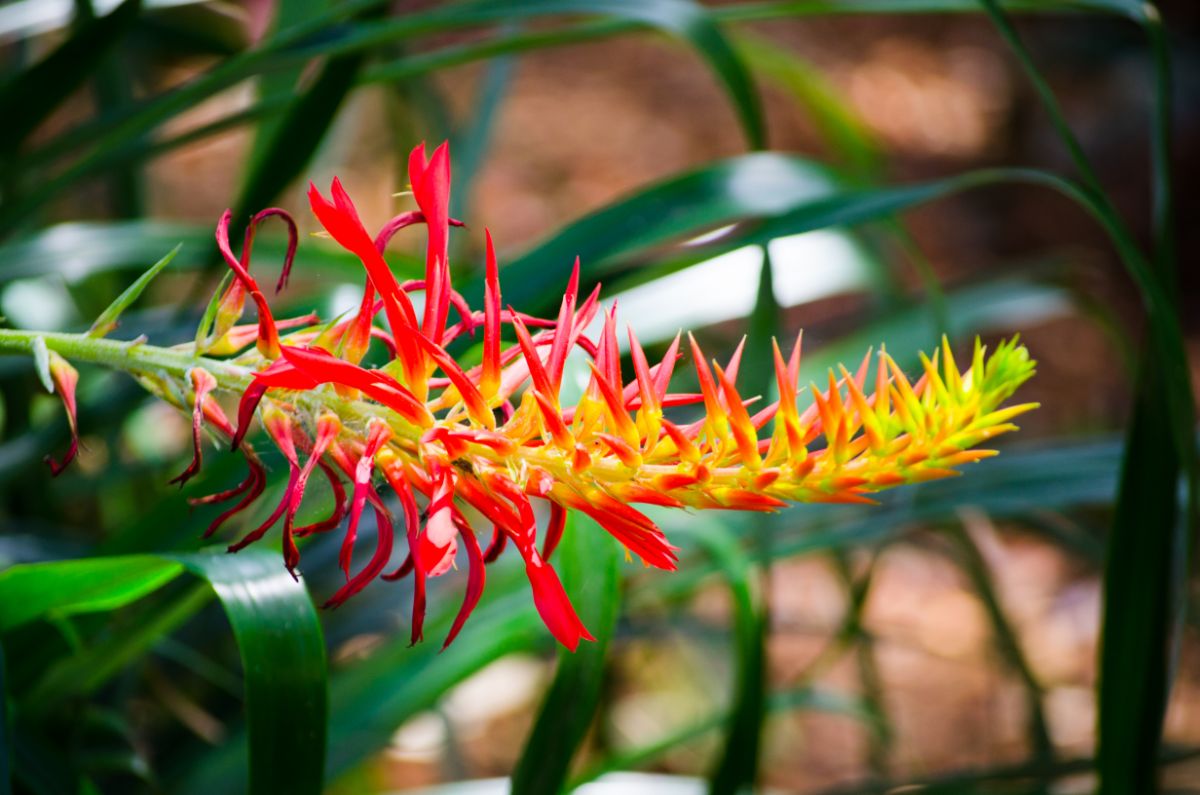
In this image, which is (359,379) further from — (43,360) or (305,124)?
(305,124)

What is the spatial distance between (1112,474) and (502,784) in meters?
0.43

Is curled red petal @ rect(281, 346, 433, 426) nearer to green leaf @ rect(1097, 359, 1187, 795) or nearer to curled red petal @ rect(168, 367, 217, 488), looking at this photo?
curled red petal @ rect(168, 367, 217, 488)

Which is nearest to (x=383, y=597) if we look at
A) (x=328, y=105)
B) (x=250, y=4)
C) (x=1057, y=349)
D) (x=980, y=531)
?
(x=328, y=105)

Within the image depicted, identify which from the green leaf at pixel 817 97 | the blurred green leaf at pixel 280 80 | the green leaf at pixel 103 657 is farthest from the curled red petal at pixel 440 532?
the green leaf at pixel 817 97

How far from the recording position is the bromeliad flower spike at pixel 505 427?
0.81 ft

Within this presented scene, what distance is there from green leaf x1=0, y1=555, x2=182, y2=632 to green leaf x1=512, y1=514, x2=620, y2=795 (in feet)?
0.44

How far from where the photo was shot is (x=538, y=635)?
631 millimetres

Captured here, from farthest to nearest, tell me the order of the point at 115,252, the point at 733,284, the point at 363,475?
1. the point at 733,284
2. the point at 115,252
3. the point at 363,475

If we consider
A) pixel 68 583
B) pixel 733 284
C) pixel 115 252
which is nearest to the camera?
pixel 68 583

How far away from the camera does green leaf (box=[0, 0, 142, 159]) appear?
17.6 inches

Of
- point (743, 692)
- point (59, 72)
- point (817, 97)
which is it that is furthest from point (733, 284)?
point (59, 72)

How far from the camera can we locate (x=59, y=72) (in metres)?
0.46

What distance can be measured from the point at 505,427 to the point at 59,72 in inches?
12.4

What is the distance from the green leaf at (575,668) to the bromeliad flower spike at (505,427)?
12 cm
